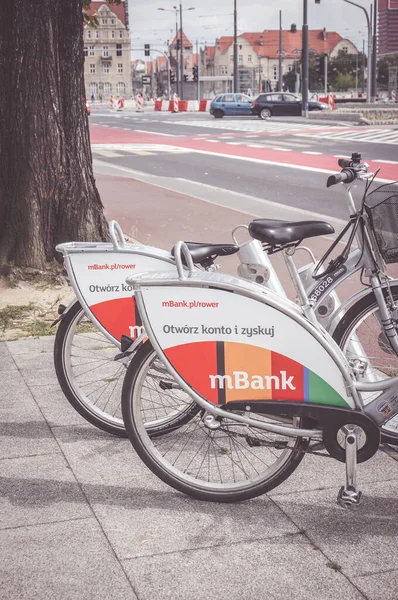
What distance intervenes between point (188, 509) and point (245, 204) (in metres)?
10.6

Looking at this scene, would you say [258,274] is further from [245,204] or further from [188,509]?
[245,204]

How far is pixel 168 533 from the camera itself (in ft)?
11.1

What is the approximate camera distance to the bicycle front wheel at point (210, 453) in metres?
3.59

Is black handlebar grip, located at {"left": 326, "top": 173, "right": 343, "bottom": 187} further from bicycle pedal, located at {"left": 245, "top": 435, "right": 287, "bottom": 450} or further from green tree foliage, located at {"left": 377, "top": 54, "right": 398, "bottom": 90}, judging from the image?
green tree foliage, located at {"left": 377, "top": 54, "right": 398, "bottom": 90}

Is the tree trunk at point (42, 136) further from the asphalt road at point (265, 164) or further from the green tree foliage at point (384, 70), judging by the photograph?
the green tree foliage at point (384, 70)

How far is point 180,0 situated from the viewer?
311 feet

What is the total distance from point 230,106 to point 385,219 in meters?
48.8

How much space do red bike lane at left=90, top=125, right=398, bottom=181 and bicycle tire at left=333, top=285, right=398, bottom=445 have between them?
12.9m

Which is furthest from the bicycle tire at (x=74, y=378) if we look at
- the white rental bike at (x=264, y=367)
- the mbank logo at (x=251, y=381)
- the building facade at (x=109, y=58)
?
the building facade at (x=109, y=58)

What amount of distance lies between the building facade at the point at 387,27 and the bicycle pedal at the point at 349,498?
59516 mm

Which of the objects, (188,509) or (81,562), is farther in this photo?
(188,509)

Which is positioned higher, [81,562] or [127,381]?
[127,381]

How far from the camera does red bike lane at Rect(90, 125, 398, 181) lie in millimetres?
20047

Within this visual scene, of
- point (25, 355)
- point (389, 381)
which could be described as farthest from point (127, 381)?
point (25, 355)
